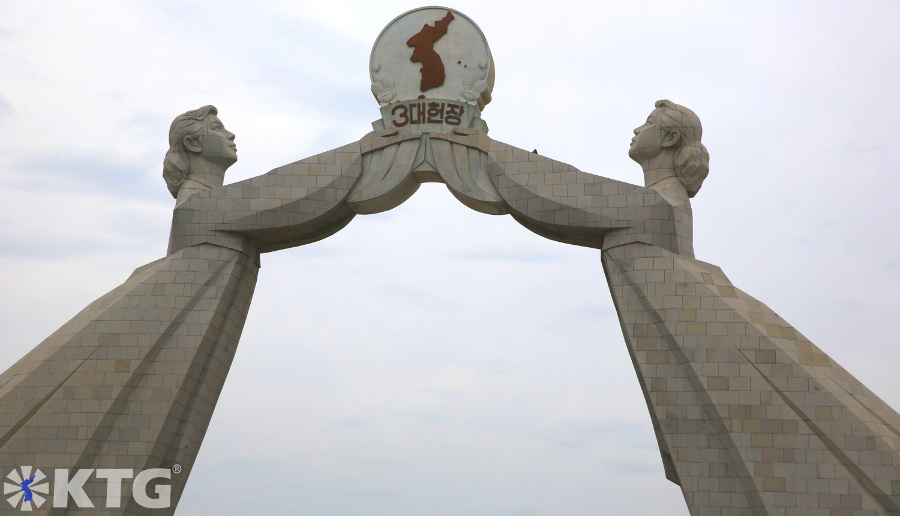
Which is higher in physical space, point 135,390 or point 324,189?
point 324,189

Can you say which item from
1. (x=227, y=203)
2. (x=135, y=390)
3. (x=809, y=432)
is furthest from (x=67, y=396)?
(x=809, y=432)

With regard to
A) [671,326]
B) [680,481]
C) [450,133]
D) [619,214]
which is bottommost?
[680,481]

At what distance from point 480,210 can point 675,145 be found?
2465mm

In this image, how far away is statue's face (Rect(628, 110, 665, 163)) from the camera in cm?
1491

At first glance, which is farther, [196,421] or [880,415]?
[196,421]

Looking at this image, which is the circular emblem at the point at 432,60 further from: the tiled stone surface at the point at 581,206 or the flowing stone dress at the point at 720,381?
the flowing stone dress at the point at 720,381

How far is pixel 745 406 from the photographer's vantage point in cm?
1358

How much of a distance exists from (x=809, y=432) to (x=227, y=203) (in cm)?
729

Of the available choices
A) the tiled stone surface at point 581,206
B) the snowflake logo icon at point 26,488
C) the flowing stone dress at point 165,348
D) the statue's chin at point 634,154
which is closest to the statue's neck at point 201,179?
the flowing stone dress at point 165,348

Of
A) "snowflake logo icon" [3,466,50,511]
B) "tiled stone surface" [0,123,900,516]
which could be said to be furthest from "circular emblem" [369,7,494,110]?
"snowflake logo icon" [3,466,50,511]

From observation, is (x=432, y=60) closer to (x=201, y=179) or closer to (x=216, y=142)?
(x=216, y=142)

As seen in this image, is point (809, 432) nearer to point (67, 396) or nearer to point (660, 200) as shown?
point (660, 200)

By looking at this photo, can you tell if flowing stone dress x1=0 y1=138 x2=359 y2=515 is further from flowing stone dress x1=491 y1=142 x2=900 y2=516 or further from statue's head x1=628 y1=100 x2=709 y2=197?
statue's head x1=628 y1=100 x2=709 y2=197

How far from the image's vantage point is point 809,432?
13398 mm
